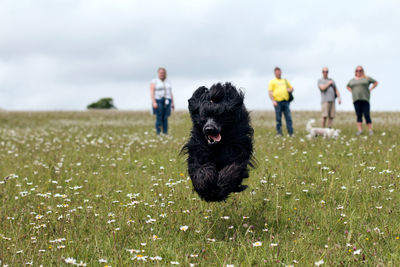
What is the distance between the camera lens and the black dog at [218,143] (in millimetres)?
4590

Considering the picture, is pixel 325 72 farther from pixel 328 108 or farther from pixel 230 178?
pixel 230 178

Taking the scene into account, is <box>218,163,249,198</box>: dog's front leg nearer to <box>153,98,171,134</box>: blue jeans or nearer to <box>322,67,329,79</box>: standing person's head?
<box>153,98,171,134</box>: blue jeans

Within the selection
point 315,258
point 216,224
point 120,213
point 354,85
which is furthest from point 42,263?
point 354,85

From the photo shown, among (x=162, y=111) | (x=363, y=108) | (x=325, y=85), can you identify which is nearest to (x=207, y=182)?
(x=162, y=111)

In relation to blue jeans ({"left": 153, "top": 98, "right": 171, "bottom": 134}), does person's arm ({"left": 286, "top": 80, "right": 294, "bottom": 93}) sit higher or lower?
higher

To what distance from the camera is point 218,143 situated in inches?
193

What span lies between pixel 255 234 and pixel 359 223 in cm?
129

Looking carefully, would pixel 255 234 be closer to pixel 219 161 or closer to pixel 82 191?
pixel 219 161

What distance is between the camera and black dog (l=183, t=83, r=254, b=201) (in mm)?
4590

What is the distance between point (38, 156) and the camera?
36.6 feet

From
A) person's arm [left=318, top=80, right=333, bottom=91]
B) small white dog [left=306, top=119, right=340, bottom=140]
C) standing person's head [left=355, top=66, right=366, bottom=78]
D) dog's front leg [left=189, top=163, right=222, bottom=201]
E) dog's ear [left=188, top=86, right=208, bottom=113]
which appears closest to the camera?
dog's front leg [left=189, top=163, right=222, bottom=201]

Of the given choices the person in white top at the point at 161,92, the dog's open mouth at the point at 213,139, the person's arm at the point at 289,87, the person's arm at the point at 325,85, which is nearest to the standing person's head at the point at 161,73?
the person in white top at the point at 161,92

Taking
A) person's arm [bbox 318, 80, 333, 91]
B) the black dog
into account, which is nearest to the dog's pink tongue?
the black dog

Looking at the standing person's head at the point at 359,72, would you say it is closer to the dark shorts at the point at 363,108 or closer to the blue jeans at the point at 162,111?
the dark shorts at the point at 363,108
